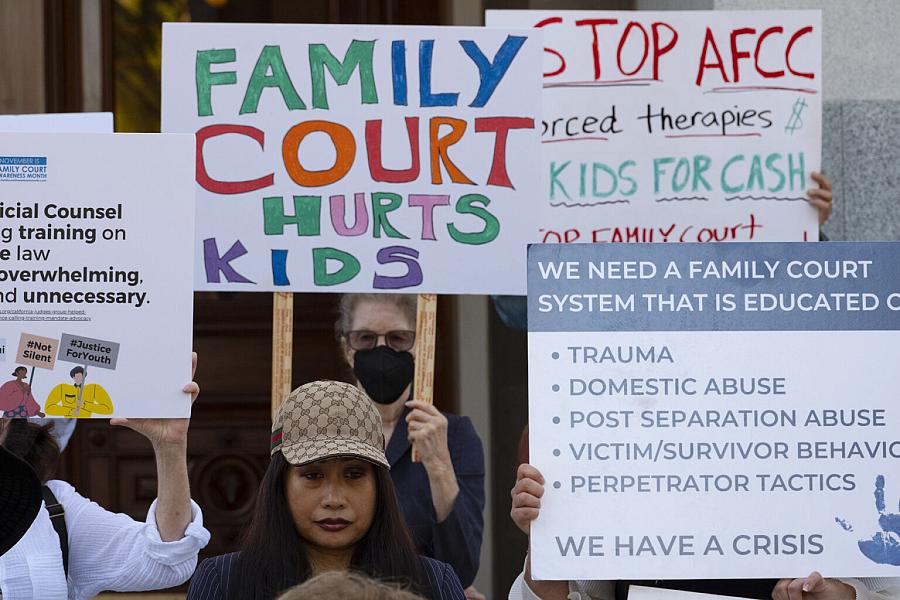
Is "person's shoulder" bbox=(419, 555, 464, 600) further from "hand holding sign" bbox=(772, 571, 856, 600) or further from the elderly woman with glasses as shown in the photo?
the elderly woman with glasses

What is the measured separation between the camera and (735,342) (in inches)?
121

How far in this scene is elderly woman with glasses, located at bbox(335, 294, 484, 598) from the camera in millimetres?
3889

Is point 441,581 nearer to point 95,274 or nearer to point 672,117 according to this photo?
point 95,274

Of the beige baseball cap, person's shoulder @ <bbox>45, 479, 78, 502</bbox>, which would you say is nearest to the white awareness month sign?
person's shoulder @ <bbox>45, 479, 78, 502</bbox>

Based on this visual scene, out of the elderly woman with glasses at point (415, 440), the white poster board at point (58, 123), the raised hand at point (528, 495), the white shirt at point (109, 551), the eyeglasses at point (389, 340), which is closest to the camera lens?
the raised hand at point (528, 495)

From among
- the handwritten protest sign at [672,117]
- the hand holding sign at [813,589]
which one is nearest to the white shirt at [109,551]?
the hand holding sign at [813,589]

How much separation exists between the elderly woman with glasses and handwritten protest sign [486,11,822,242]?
681 millimetres

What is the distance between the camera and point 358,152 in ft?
13.6

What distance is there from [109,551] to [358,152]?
1363mm

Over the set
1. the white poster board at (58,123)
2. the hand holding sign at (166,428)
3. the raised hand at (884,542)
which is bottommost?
the raised hand at (884,542)

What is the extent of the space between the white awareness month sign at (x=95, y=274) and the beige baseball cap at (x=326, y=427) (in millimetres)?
361

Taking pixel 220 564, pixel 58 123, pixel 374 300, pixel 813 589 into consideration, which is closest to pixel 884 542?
pixel 813 589

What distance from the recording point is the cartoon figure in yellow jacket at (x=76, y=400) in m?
3.31

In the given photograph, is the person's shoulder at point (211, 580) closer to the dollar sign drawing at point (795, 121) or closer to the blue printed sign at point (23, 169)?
the blue printed sign at point (23, 169)
